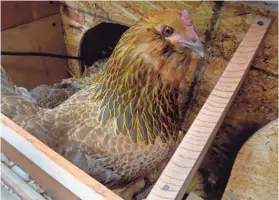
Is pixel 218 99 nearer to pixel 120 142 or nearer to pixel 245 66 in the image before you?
pixel 245 66

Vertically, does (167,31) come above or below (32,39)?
above

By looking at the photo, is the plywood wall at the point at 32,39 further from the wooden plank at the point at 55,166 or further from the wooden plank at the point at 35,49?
the wooden plank at the point at 55,166

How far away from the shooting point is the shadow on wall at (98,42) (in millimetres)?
1760

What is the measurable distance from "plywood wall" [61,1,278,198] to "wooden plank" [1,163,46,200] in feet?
2.61

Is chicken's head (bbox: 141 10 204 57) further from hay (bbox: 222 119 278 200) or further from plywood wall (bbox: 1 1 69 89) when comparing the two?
plywood wall (bbox: 1 1 69 89)

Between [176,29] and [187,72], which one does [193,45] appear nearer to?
[176,29]

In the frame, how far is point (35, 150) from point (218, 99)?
1.61 ft

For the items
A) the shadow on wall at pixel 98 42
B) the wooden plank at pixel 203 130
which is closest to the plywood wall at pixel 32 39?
the shadow on wall at pixel 98 42

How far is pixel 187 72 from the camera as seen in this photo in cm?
126

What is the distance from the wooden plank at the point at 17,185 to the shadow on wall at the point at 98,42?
1052 mm

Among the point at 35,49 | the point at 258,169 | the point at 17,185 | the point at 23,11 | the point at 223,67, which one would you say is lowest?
the point at 258,169

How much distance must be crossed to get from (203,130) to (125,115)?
1.24ft

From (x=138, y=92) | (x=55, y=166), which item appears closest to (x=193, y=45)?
(x=138, y=92)

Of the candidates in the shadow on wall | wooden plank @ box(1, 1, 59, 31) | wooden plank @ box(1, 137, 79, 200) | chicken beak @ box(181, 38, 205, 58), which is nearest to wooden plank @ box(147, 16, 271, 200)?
chicken beak @ box(181, 38, 205, 58)
